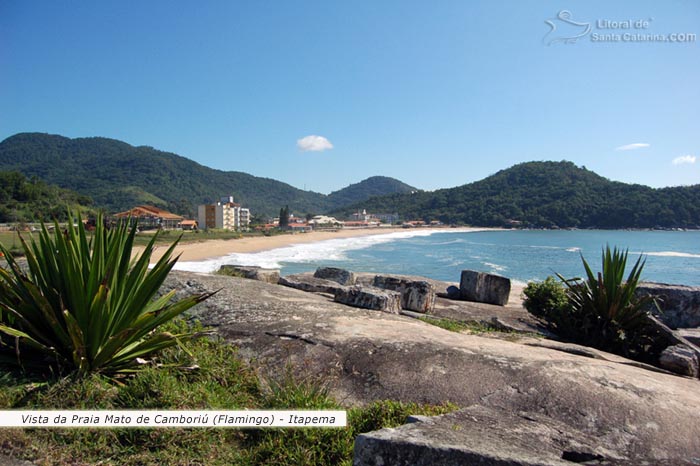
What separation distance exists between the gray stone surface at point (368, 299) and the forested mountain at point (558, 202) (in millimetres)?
130513

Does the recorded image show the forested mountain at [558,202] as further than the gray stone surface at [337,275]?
Yes

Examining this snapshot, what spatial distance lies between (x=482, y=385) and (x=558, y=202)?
142 metres

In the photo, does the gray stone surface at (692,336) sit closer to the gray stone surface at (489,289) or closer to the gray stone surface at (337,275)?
the gray stone surface at (489,289)

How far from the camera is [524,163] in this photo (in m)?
180

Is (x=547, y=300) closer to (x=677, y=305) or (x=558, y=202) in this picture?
(x=677, y=305)

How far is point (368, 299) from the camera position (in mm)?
6605

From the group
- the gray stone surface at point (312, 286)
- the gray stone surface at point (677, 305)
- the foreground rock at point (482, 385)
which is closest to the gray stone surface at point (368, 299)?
the gray stone surface at point (312, 286)

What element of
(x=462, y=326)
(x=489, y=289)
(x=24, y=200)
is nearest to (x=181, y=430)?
(x=462, y=326)

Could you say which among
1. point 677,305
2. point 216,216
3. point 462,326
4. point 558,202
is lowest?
point 677,305

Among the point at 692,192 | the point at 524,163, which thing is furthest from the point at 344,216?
the point at 692,192

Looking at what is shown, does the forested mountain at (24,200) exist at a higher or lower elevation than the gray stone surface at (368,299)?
higher

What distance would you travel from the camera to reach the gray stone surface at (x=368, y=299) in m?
6.57

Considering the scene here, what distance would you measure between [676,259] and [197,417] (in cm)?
5950

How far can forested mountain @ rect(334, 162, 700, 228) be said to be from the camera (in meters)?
110
